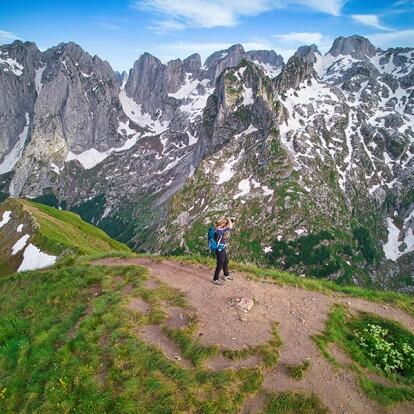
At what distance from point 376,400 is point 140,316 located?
12748 millimetres

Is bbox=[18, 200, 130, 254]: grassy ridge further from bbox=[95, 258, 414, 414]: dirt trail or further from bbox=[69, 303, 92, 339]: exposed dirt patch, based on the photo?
bbox=[95, 258, 414, 414]: dirt trail

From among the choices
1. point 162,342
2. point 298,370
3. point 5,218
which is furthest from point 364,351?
point 5,218

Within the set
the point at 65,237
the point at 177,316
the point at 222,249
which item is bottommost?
the point at 65,237

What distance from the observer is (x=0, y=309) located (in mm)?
30156

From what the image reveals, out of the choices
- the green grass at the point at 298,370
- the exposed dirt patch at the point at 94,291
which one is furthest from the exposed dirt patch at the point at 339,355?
the exposed dirt patch at the point at 94,291

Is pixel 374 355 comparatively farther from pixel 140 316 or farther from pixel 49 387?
pixel 49 387

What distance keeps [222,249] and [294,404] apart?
41.8 ft

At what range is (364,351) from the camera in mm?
21531

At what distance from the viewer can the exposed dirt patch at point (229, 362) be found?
19.2 meters

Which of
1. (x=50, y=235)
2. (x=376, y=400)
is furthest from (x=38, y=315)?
(x=50, y=235)

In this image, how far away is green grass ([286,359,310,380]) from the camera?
61.2 feet

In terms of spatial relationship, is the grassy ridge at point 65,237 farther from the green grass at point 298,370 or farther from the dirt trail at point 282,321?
the green grass at point 298,370

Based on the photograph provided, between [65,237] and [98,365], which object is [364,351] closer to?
[98,365]

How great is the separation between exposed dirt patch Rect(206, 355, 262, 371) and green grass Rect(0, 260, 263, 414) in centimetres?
59
